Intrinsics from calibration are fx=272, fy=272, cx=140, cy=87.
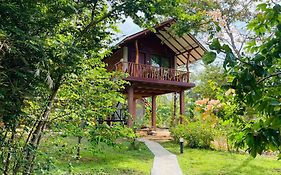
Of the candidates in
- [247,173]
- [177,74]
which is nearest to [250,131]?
[247,173]

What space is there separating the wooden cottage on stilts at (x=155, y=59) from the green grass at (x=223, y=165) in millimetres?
4634

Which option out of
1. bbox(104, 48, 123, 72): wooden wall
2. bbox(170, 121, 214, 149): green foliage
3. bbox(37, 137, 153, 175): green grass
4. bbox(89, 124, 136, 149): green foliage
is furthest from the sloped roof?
bbox(89, 124, 136, 149): green foliage

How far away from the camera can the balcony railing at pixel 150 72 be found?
13289 mm

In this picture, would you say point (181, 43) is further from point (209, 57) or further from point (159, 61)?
point (209, 57)

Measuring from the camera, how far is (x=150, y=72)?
1368 cm

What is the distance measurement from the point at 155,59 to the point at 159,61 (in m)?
0.28

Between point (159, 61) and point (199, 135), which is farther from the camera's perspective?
point (159, 61)

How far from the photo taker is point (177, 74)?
14.9 metres

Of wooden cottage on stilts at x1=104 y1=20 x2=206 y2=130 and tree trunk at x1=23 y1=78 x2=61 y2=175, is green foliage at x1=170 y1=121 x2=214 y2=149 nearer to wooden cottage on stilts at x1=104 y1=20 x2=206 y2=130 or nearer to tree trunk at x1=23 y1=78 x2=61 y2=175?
wooden cottage on stilts at x1=104 y1=20 x2=206 y2=130

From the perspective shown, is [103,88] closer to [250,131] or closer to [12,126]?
[12,126]

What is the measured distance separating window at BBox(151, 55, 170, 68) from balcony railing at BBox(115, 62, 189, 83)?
1760 millimetres

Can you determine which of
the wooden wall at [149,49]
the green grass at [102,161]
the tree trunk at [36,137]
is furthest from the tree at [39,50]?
the wooden wall at [149,49]

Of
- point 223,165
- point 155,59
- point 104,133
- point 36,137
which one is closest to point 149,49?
point 155,59

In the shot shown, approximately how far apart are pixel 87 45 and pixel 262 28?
7.69 ft
